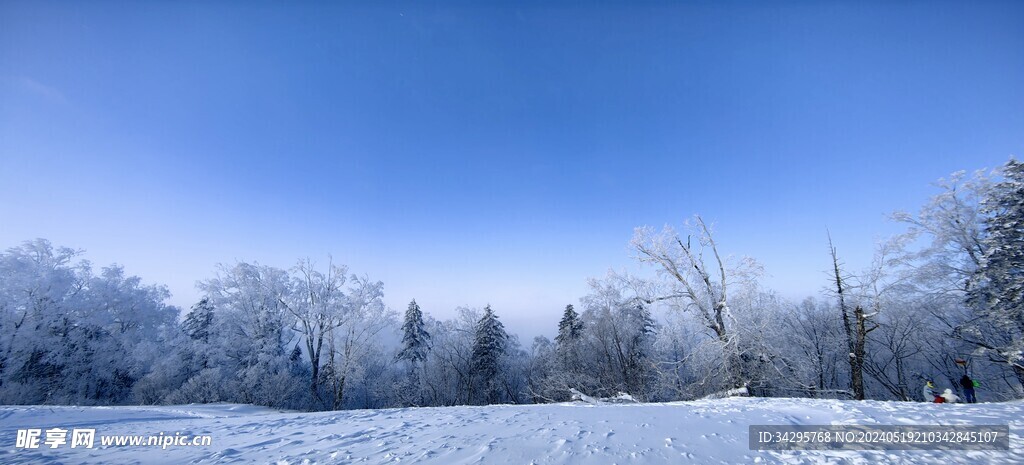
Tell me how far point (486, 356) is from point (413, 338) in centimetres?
696

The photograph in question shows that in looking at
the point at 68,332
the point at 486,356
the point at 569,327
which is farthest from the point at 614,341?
the point at 68,332

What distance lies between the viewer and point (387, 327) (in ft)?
77.5

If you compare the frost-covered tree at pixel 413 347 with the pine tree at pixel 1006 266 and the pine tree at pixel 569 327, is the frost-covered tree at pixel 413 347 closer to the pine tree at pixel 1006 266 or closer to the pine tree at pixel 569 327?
the pine tree at pixel 569 327

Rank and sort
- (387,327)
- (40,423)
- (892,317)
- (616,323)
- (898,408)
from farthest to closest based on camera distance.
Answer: (387,327)
(616,323)
(892,317)
(40,423)
(898,408)

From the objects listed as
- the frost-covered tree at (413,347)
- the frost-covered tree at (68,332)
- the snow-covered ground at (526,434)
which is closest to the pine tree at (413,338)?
the frost-covered tree at (413,347)

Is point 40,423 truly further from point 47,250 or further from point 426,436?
point 47,250

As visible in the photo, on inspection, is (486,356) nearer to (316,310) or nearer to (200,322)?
(316,310)

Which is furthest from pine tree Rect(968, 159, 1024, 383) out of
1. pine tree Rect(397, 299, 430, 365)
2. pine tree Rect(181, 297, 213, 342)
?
pine tree Rect(181, 297, 213, 342)

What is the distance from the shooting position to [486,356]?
90.7 feet

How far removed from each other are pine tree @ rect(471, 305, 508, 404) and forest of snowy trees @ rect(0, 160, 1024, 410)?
0.12 meters

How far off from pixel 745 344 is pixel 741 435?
876 centimetres

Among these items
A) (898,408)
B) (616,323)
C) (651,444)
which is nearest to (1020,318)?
(898,408)

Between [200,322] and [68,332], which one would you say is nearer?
[68,332]

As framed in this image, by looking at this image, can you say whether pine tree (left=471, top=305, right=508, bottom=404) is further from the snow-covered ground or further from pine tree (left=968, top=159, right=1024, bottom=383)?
pine tree (left=968, top=159, right=1024, bottom=383)
